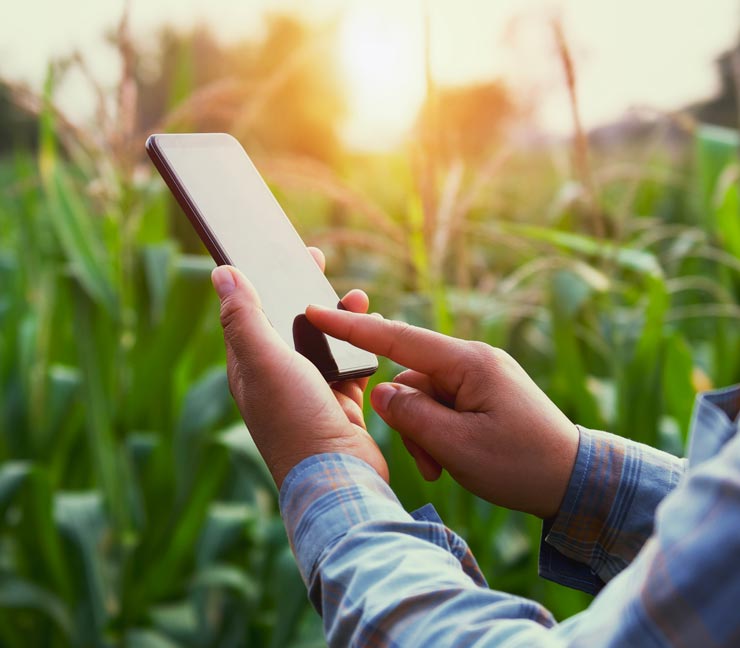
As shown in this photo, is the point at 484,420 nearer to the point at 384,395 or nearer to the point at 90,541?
the point at 384,395

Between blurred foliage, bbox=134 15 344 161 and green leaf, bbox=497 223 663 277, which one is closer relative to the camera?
green leaf, bbox=497 223 663 277

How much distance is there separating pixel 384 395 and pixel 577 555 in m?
0.20

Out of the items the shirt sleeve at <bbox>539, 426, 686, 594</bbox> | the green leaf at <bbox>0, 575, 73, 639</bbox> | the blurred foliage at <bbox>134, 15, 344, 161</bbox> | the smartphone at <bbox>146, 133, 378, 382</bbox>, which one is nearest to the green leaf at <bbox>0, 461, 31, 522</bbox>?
the green leaf at <bbox>0, 575, 73, 639</bbox>

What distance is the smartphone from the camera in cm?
82

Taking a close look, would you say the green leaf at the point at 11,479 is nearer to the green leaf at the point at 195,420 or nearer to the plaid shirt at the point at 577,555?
the green leaf at the point at 195,420

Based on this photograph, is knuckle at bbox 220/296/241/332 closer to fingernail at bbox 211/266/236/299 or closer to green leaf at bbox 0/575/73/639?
fingernail at bbox 211/266/236/299

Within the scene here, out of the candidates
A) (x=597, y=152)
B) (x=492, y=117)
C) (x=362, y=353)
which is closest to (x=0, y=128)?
(x=492, y=117)

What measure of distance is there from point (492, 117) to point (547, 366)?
40.8 ft

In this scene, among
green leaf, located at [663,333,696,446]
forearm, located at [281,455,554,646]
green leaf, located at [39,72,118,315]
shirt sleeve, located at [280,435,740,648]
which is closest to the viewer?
shirt sleeve, located at [280,435,740,648]

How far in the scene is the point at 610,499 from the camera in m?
0.73

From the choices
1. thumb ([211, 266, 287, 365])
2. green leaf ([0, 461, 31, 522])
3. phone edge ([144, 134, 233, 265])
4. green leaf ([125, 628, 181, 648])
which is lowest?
green leaf ([125, 628, 181, 648])

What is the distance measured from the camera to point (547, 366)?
2.11m

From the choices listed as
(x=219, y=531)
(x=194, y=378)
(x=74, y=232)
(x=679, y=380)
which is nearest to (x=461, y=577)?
(x=679, y=380)

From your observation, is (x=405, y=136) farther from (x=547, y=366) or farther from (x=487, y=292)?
(x=547, y=366)
